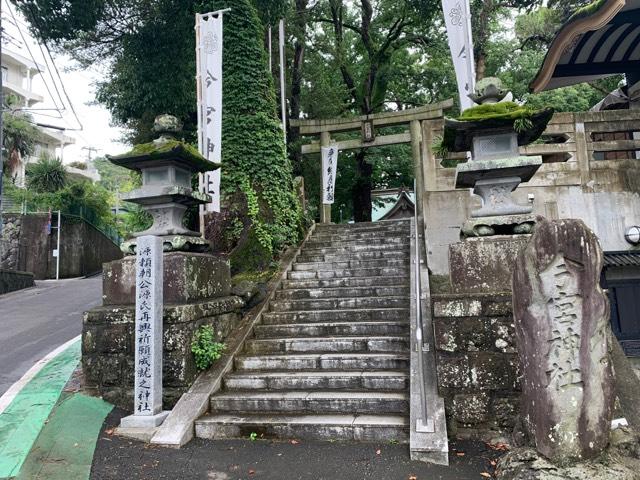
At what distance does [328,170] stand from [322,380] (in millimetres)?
9632

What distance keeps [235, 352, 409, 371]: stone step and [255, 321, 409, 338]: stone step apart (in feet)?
1.74

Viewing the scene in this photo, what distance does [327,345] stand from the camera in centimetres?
593

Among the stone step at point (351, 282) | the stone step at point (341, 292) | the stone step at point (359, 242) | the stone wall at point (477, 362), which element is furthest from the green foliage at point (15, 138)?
the stone wall at point (477, 362)

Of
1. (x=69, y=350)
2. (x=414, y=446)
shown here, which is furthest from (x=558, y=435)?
(x=69, y=350)

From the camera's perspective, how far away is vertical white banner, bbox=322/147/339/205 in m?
14.0

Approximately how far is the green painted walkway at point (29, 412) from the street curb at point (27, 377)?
0.19 feet

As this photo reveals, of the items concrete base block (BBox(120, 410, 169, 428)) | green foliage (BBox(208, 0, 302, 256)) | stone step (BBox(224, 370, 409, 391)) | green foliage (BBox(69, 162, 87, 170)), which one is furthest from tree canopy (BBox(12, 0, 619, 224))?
green foliage (BBox(69, 162, 87, 170))

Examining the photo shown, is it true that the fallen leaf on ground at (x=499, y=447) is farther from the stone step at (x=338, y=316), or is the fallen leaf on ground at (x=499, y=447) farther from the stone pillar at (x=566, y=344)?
the stone step at (x=338, y=316)

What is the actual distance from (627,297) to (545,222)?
720cm

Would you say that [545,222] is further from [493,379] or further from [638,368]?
[638,368]

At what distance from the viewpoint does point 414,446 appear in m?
4.01

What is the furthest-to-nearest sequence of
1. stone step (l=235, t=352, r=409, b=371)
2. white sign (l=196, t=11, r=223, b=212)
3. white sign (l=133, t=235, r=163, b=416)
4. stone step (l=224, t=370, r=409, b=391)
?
white sign (l=196, t=11, r=223, b=212), stone step (l=235, t=352, r=409, b=371), stone step (l=224, t=370, r=409, b=391), white sign (l=133, t=235, r=163, b=416)

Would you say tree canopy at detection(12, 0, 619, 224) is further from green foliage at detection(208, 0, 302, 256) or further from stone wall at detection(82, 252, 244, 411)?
stone wall at detection(82, 252, 244, 411)

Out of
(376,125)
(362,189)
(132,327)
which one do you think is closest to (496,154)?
(132,327)
